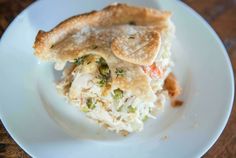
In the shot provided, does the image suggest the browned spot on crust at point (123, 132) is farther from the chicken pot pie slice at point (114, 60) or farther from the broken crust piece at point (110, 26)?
the broken crust piece at point (110, 26)

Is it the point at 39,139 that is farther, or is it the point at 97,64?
the point at 97,64

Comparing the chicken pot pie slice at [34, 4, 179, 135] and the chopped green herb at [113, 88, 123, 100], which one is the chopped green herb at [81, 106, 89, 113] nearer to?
the chicken pot pie slice at [34, 4, 179, 135]

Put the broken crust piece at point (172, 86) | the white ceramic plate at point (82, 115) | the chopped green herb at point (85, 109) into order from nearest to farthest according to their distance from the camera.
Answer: the white ceramic plate at point (82, 115)
the chopped green herb at point (85, 109)
the broken crust piece at point (172, 86)

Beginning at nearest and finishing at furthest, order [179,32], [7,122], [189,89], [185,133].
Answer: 1. [7,122]
2. [185,133]
3. [189,89]
4. [179,32]

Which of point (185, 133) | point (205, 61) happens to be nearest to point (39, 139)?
point (185, 133)

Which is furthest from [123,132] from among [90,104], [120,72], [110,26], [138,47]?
[110,26]

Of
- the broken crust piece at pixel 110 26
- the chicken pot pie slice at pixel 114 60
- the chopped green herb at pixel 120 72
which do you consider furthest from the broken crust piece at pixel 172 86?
the chopped green herb at pixel 120 72

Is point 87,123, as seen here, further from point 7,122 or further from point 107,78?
point 7,122
